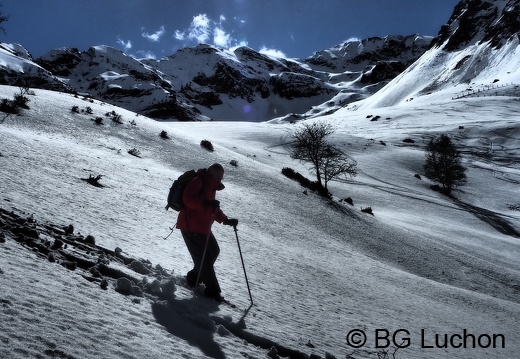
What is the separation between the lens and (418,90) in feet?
436

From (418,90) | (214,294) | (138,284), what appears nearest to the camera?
(138,284)

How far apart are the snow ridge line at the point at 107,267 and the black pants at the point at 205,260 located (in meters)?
0.22

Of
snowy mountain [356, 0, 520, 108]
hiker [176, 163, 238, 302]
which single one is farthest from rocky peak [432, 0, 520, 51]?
hiker [176, 163, 238, 302]

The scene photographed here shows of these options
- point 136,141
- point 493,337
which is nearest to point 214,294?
point 493,337

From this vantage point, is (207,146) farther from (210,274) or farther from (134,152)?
(210,274)

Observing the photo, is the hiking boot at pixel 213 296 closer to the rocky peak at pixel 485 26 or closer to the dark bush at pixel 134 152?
the dark bush at pixel 134 152

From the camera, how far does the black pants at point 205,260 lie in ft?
19.6

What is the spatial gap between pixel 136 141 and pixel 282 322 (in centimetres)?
1599

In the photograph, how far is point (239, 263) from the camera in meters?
8.55

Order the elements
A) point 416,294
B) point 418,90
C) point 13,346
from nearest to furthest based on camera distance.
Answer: point 13,346, point 416,294, point 418,90

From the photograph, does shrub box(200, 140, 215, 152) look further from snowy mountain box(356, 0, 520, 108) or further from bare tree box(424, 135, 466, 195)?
snowy mountain box(356, 0, 520, 108)

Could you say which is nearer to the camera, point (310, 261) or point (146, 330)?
point (146, 330)

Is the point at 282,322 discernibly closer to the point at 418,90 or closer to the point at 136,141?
the point at 136,141

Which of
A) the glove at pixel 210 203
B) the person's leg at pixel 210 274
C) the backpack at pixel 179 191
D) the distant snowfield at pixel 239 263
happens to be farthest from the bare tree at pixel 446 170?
the backpack at pixel 179 191
